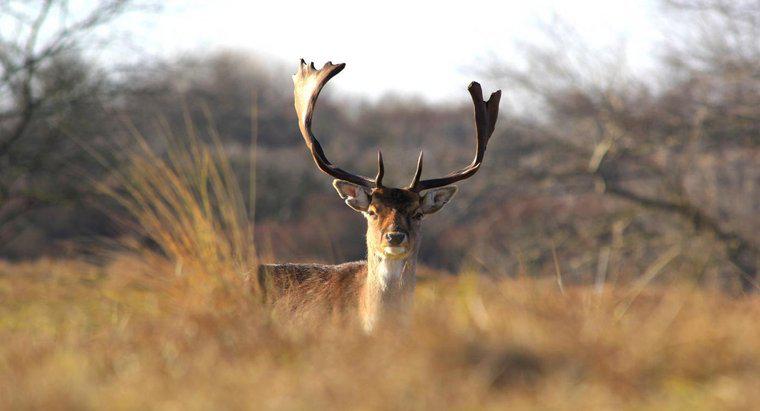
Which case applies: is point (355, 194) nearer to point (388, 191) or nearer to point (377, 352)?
point (388, 191)

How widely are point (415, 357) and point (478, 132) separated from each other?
439 centimetres

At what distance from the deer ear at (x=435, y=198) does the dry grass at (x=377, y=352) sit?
191 centimetres

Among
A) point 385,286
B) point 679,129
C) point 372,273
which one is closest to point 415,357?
point 385,286

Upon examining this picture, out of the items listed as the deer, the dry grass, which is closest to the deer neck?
the deer

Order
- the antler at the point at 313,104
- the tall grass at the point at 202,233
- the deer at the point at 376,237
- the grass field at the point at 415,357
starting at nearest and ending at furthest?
the grass field at the point at 415,357, the tall grass at the point at 202,233, the deer at the point at 376,237, the antler at the point at 313,104

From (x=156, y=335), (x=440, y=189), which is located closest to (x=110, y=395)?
(x=156, y=335)

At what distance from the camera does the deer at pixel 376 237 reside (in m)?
7.20

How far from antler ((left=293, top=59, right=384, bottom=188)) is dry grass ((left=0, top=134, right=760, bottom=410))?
1946mm

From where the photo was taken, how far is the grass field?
391 cm

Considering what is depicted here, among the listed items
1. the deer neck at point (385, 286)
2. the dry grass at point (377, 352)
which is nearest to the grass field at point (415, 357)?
the dry grass at point (377, 352)

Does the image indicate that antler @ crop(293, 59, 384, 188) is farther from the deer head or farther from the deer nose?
the deer nose

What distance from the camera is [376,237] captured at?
743cm

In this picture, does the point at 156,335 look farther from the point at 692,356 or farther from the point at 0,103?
the point at 0,103

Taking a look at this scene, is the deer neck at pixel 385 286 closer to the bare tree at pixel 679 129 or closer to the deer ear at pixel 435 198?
the deer ear at pixel 435 198
